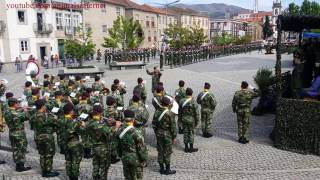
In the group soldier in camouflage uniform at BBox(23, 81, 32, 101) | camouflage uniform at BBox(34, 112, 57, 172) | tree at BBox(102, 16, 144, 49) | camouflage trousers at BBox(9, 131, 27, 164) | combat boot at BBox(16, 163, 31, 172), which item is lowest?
combat boot at BBox(16, 163, 31, 172)

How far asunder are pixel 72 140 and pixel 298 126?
20.5 ft

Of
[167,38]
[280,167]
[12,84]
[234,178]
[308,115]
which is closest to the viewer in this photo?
[234,178]

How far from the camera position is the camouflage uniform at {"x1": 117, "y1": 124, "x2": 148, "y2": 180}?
26.3ft

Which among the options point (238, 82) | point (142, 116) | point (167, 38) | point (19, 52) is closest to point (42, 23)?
point (19, 52)

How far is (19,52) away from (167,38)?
59.5ft

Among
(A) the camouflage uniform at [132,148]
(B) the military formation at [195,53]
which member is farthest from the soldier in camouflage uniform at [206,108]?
(B) the military formation at [195,53]

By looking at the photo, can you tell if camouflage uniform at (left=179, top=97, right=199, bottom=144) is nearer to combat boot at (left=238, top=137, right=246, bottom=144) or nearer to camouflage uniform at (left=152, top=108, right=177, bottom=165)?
camouflage uniform at (left=152, top=108, right=177, bottom=165)

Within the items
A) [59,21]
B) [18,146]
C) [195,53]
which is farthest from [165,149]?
[59,21]

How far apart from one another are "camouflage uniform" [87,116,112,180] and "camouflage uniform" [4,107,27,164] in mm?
2560

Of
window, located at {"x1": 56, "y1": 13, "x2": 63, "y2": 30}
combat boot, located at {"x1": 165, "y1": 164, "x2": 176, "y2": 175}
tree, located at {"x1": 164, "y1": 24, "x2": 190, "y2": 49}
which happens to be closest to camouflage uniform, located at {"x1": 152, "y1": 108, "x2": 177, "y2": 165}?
combat boot, located at {"x1": 165, "y1": 164, "x2": 176, "y2": 175}

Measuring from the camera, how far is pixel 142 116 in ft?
35.1

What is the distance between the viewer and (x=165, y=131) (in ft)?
32.3

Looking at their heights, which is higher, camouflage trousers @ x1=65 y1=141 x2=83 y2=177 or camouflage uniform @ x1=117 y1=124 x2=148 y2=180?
camouflage uniform @ x1=117 y1=124 x2=148 y2=180

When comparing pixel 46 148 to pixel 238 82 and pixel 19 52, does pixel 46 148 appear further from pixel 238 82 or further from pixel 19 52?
pixel 19 52
